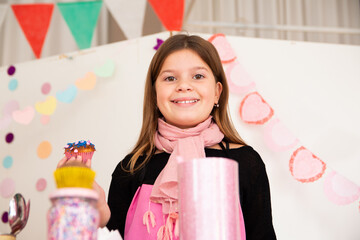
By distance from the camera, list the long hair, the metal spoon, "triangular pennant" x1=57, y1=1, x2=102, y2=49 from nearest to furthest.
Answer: the metal spoon < the long hair < "triangular pennant" x1=57, y1=1, x2=102, y2=49

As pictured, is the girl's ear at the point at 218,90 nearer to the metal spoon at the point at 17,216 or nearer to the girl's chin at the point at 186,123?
the girl's chin at the point at 186,123

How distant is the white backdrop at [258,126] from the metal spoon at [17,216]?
43.8 inches

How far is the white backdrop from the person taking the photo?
175cm

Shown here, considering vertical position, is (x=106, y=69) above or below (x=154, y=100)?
above

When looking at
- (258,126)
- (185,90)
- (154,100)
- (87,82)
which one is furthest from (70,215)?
(87,82)

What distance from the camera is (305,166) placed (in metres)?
1.78

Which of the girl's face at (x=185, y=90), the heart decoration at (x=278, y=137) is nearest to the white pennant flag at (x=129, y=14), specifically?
the heart decoration at (x=278, y=137)

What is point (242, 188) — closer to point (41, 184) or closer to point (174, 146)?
point (174, 146)

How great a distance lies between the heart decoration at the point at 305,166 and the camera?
1759 millimetres

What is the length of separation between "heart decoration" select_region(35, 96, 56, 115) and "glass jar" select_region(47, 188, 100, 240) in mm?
1563

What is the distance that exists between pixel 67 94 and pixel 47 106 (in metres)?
0.11

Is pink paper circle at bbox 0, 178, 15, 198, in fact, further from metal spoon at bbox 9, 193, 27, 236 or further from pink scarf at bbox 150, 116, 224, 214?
metal spoon at bbox 9, 193, 27, 236

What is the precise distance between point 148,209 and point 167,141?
0.20 m

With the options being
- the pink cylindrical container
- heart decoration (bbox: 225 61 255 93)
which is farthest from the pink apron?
heart decoration (bbox: 225 61 255 93)
